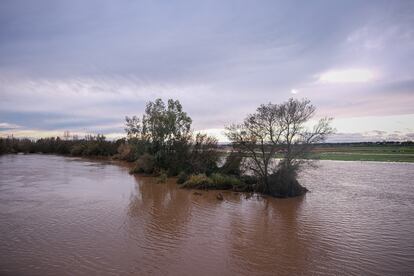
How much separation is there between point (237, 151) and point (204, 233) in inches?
432

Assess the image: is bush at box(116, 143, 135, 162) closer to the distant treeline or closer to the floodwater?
the distant treeline

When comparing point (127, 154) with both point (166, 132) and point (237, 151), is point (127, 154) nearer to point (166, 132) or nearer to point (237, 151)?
point (166, 132)

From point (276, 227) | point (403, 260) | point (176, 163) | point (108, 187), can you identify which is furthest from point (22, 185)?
point (403, 260)

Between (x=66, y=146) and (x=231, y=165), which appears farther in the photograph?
(x=66, y=146)

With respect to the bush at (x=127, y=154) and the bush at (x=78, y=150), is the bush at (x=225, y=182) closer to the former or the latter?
the bush at (x=127, y=154)

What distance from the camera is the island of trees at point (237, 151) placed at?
1969 cm

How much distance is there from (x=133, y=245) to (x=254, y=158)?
12.5 metres

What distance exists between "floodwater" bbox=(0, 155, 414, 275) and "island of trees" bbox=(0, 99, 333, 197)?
83.9 inches

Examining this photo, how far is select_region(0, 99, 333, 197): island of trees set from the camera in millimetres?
19688

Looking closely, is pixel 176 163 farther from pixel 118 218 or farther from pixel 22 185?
pixel 118 218

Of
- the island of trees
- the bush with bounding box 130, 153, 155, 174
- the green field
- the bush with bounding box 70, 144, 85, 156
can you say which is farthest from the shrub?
the bush with bounding box 70, 144, 85, 156

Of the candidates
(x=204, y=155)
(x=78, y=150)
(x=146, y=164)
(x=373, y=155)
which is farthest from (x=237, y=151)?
(x=78, y=150)

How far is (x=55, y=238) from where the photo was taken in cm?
1045

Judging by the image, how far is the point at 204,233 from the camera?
37.1 feet
